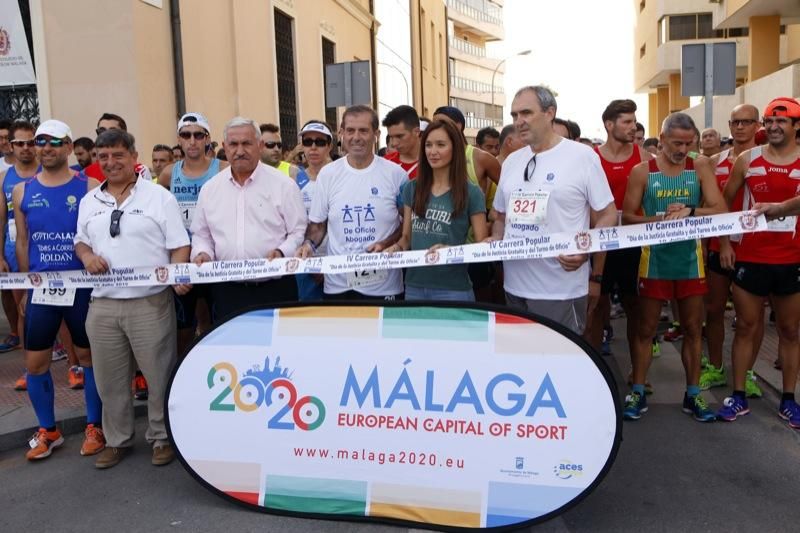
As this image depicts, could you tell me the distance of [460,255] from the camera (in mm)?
3947

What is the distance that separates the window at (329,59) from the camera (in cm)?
2306

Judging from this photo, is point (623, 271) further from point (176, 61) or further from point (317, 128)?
point (176, 61)

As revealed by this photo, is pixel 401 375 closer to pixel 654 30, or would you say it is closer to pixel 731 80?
pixel 731 80

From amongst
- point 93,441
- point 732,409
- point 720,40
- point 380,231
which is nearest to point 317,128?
point 380,231

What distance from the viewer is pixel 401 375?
3527 mm

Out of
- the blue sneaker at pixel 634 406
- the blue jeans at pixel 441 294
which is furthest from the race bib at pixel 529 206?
the blue sneaker at pixel 634 406

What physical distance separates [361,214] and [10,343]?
16.4 ft

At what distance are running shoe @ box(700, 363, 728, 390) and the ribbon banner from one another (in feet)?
6.90

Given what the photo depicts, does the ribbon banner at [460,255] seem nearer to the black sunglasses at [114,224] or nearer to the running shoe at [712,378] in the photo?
the black sunglasses at [114,224]

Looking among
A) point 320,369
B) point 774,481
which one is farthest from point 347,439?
point 774,481

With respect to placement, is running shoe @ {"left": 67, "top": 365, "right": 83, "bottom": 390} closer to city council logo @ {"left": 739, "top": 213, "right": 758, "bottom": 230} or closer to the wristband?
the wristband

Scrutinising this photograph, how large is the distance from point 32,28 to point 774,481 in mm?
10821

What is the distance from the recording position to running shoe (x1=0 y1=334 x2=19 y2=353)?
746 centimetres

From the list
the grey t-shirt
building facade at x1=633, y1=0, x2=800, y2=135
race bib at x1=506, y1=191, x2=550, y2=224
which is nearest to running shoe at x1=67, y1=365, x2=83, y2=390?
the grey t-shirt
